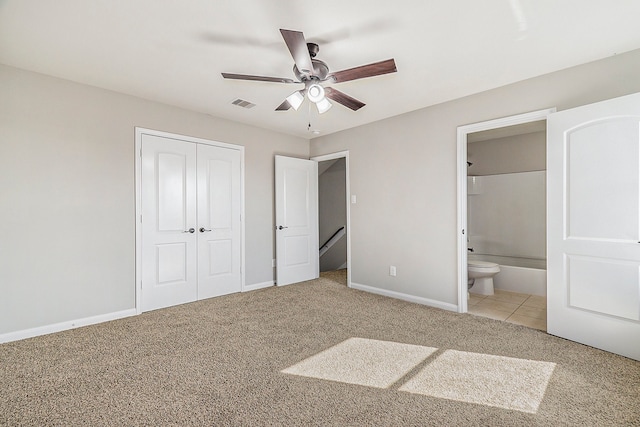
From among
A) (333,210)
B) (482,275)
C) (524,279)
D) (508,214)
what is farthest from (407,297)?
(333,210)

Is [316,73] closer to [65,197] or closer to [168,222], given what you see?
[168,222]

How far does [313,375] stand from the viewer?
2.15 meters

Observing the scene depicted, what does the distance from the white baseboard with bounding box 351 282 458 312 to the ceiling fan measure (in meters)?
2.52

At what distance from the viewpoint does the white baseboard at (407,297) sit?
360 centimetres

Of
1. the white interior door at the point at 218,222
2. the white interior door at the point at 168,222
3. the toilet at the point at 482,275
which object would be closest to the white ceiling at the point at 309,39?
the white interior door at the point at 168,222

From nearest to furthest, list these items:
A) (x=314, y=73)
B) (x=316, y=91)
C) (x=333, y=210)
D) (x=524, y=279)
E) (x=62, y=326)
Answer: (x=314, y=73), (x=316, y=91), (x=62, y=326), (x=524, y=279), (x=333, y=210)

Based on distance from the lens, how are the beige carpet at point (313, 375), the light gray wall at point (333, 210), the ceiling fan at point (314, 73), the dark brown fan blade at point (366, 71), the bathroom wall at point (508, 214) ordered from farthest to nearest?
the light gray wall at point (333, 210)
the bathroom wall at point (508, 214)
the dark brown fan blade at point (366, 71)
the ceiling fan at point (314, 73)
the beige carpet at point (313, 375)

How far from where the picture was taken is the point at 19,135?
281 centimetres

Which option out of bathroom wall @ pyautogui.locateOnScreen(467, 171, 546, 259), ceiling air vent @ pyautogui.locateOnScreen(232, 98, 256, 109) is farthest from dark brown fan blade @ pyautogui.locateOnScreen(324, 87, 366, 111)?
bathroom wall @ pyautogui.locateOnScreen(467, 171, 546, 259)

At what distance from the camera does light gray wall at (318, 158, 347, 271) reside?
6.68m

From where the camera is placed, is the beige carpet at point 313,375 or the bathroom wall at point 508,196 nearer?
the beige carpet at point 313,375

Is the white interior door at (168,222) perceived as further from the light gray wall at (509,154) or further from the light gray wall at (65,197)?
the light gray wall at (509,154)

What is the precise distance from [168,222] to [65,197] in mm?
1018

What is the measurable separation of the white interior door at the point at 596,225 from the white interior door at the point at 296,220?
10.9ft
